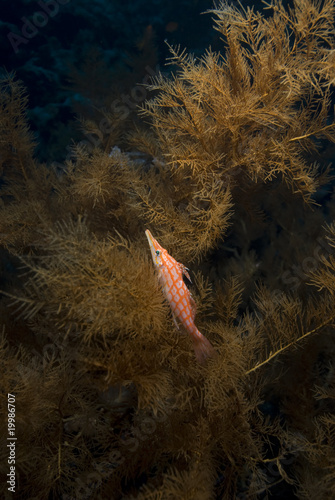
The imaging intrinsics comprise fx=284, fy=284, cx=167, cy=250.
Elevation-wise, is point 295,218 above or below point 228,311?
below

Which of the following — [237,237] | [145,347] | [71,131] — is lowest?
[237,237]

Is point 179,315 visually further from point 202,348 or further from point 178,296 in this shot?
point 202,348

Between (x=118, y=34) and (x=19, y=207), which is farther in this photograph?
(x=118, y=34)

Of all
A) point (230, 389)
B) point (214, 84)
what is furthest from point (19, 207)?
point (230, 389)

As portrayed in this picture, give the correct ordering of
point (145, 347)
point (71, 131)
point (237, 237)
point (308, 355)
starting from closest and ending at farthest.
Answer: point (145, 347) < point (308, 355) < point (237, 237) < point (71, 131)

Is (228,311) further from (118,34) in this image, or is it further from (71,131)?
(118,34)

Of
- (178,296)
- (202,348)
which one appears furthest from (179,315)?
(202,348)

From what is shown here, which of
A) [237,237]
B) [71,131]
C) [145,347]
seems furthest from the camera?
[71,131]
